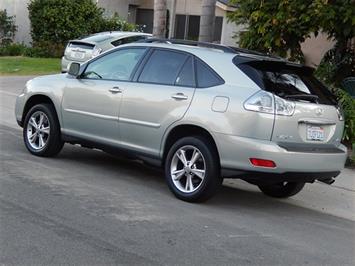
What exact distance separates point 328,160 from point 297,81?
96 centimetres

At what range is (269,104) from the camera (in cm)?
637

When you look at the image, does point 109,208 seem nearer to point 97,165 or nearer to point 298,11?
point 97,165

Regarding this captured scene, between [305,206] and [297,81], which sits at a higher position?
[297,81]

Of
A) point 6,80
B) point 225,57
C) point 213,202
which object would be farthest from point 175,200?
point 6,80

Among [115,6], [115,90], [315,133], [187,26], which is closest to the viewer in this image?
[315,133]

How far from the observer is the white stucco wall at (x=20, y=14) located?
85.4 feet

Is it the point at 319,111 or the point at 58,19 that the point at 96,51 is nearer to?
the point at 58,19

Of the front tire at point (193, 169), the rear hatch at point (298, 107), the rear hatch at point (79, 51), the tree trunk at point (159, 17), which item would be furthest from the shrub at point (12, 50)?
the rear hatch at point (298, 107)

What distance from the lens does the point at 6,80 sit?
17375 millimetres

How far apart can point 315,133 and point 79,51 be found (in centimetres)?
1044

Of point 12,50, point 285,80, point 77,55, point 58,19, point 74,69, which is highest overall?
Result: point 285,80

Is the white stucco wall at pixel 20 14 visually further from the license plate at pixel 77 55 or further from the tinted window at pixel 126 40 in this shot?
the tinted window at pixel 126 40

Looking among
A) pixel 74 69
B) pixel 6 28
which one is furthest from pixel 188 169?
pixel 6 28

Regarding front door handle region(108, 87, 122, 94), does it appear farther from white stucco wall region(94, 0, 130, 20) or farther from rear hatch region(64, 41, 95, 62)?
white stucco wall region(94, 0, 130, 20)
